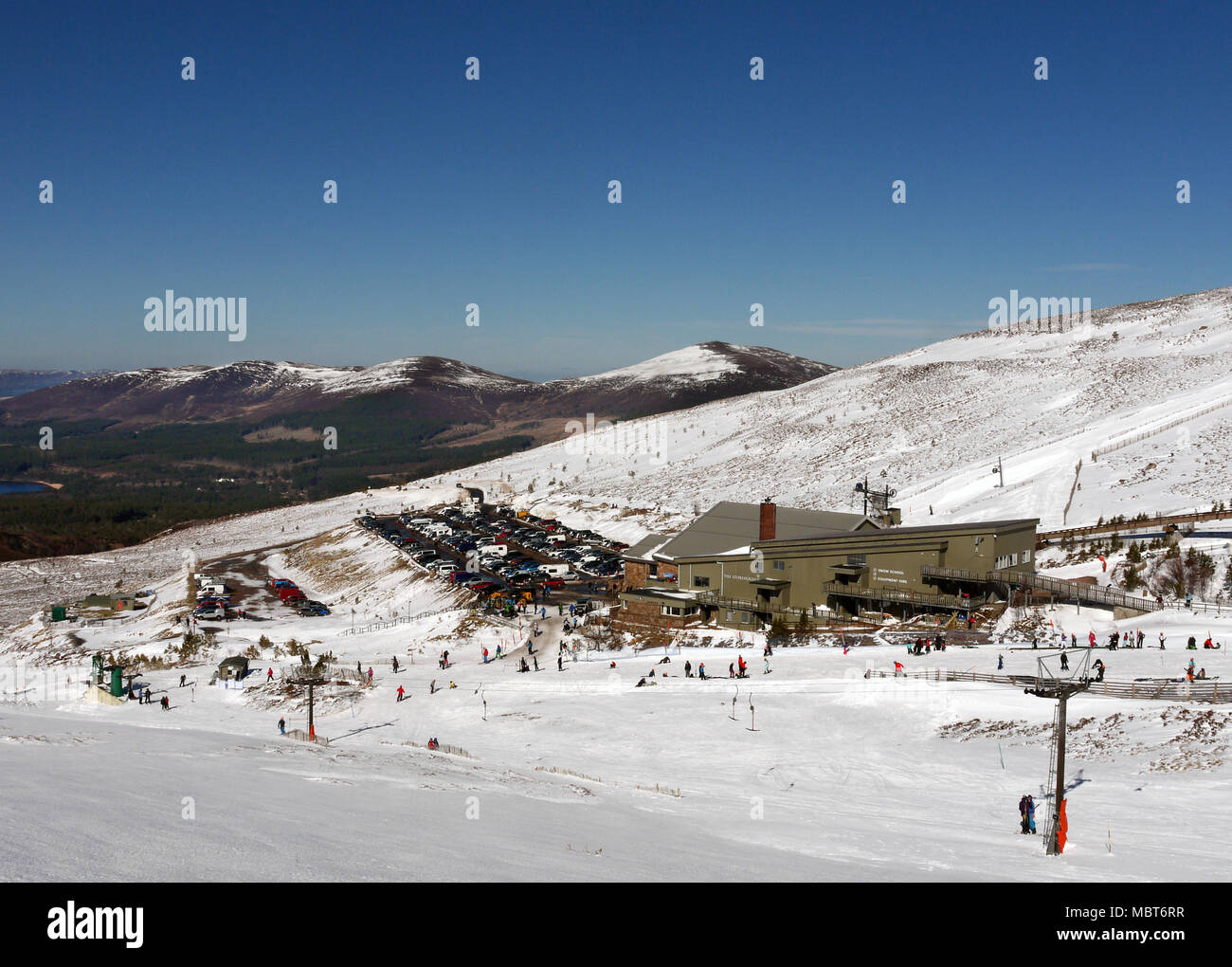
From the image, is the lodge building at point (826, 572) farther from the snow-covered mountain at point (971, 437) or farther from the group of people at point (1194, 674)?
the snow-covered mountain at point (971, 437)

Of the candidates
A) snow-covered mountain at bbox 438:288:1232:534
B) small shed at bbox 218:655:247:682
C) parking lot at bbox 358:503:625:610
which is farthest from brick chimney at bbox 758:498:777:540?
small shed at bbox 218:655:247:682

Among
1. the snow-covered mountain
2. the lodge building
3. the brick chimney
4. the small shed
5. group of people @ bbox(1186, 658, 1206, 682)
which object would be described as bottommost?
the small shed

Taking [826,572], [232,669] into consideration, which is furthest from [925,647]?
[232,669]

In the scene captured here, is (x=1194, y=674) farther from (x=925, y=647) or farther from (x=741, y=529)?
(x=741, y=529)

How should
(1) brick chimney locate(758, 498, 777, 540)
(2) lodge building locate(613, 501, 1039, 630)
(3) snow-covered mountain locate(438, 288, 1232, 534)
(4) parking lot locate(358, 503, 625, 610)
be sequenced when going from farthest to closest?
(3) snow-covered mountain locate(438, 288, 1232, 534) → (4) parking lot locate(358, 503, 625, 610) → (1) brick chimney locate(758, 498, 777, 540) → (2) lodge building locate(613, 501, 1039, 630)

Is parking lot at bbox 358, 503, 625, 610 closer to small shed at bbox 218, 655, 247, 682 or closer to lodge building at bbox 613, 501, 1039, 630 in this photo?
lodge building at bbox 613, 501, 1039, 630

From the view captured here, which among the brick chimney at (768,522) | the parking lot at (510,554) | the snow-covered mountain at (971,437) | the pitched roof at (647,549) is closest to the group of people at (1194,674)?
the brick chimney at (768,522)

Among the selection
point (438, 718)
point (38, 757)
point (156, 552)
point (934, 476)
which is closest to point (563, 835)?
point (38, 757)
